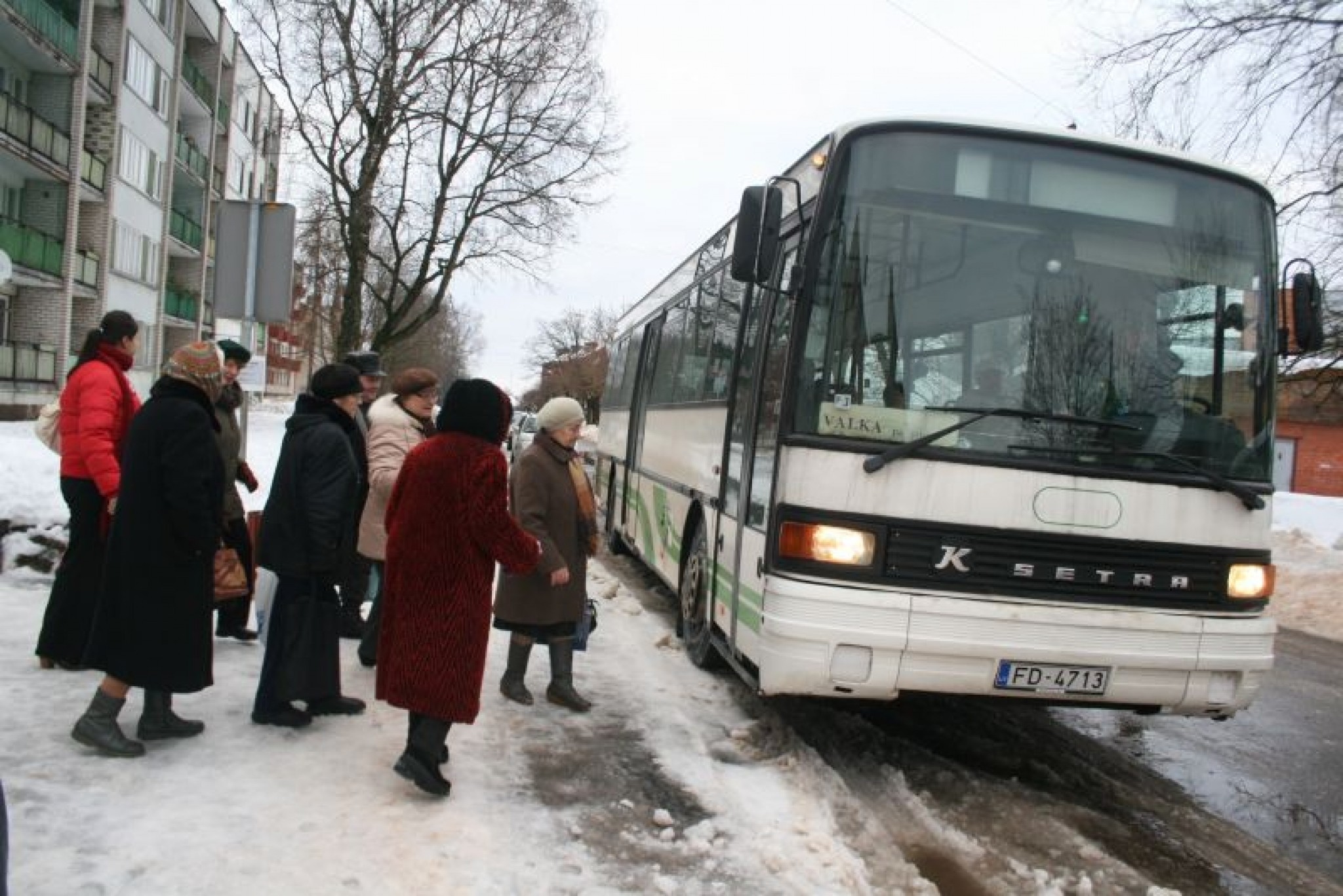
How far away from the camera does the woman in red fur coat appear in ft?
14.7

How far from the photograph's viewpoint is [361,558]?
7230 millimetres

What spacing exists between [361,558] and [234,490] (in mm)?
1023

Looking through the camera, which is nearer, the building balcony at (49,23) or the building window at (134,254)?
the building balcony at (49,23)

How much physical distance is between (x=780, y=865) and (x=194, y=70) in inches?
1719

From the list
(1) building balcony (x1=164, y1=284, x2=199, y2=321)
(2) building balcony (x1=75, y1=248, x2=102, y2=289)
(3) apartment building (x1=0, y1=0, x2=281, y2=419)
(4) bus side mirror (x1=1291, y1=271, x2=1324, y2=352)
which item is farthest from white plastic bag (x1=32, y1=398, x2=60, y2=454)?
(1) building balcony (x1=164, y1=284, x2=199, y2=321)

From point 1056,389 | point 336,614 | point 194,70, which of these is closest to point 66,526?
point 336,614

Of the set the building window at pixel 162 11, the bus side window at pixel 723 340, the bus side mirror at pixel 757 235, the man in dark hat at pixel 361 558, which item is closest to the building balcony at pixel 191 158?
the building window at pixel 162 11

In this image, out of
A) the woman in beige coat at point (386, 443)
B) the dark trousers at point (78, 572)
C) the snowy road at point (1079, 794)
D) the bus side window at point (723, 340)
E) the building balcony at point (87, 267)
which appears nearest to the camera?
the snowy road at point (1079, 794)

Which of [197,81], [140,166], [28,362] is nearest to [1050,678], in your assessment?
[28,362]

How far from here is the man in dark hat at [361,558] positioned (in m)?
6.91

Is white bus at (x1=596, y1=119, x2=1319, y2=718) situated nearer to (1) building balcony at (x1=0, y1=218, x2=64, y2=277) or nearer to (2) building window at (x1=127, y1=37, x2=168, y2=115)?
(1) building balcony at (x1=0, y1=218, x2=64, y2=277)

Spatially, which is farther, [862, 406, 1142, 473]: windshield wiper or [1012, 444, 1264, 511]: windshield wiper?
[1012, 444, 1264, 511]: windshield wiper

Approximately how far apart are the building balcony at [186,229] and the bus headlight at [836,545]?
3767cm

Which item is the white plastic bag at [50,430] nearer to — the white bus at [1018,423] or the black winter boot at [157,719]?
the black winter boot at [157,719]
